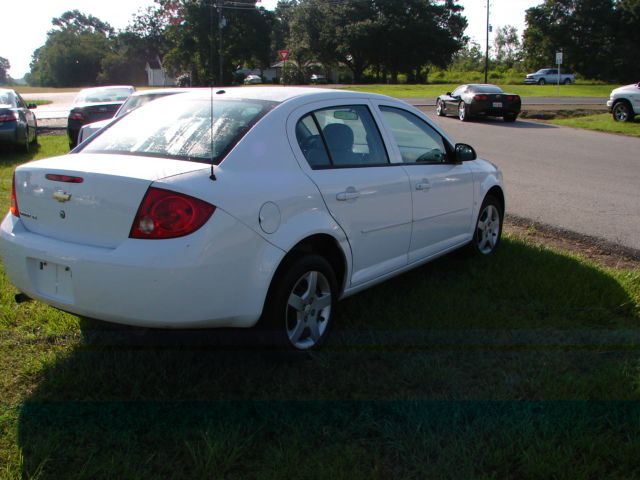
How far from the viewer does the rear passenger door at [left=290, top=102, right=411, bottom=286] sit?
13.0ft

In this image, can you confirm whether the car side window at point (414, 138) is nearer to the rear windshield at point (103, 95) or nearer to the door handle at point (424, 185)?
the door handle at point (424, 185)

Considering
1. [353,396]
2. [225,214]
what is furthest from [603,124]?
[225,214]

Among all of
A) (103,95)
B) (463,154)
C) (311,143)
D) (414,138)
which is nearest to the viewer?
(311,143)

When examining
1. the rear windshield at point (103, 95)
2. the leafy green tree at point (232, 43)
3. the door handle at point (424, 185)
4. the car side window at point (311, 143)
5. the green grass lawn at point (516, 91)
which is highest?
the leafy green tree at point (232, 43)

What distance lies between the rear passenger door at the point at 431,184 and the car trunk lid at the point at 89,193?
191 centimetres

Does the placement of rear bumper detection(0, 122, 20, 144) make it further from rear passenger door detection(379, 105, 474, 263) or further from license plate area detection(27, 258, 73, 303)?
license plate area detection(27, 258, 73, 303)

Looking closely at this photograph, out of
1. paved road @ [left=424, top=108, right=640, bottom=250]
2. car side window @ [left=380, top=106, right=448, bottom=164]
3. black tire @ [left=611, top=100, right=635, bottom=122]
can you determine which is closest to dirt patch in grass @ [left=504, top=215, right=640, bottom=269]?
paved road @ [left=424, top=108, right=640, bottom=250]

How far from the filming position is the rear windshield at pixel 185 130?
11.9 feet

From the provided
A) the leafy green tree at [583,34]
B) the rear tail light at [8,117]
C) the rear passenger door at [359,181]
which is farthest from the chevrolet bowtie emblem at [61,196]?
the leafy green tree at [583,34]

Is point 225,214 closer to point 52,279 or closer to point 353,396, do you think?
point 52,279

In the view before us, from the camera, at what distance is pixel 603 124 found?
68.9ft

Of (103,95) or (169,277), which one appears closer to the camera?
(169,277)

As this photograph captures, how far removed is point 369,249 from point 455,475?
1.80 m

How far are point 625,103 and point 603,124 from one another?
3.43 ft
